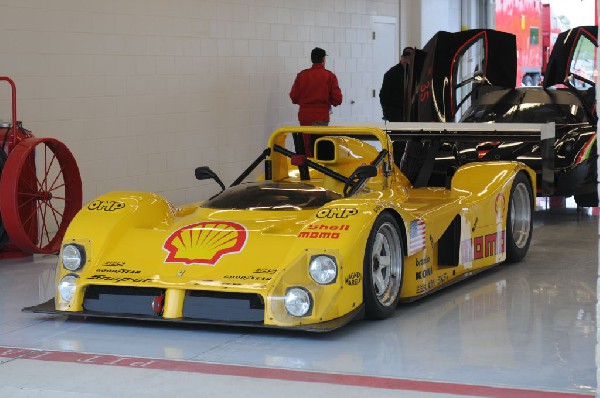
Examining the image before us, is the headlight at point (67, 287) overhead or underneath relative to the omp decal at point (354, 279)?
underneath

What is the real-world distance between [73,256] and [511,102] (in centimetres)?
690

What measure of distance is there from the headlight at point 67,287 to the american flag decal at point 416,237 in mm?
1984

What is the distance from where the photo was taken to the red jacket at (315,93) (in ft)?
47.8

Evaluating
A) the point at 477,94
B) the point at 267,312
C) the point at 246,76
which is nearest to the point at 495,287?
the point at 267,312

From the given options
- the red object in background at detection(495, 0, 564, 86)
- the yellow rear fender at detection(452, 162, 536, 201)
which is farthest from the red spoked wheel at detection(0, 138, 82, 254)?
the red object in background at detection(495, 0, 564, 86)

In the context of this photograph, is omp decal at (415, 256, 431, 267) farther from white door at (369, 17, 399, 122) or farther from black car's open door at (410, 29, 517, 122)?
white door at (369, 17, 399, 122)

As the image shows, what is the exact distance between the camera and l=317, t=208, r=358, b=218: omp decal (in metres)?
6.24

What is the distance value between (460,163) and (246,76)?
484cm

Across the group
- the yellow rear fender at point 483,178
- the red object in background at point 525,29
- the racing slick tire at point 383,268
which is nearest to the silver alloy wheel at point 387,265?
the racing slick tire at point 383,268

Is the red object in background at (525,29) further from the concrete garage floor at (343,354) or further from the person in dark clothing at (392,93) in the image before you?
the concrete garage floor at (343,354)

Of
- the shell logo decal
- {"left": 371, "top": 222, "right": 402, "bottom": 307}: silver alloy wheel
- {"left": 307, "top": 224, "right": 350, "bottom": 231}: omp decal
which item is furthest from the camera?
{"left": 371, "top": 222, "right": 402, "bottom": 307}: silver alloy wheel

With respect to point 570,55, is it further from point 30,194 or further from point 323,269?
point 323,269

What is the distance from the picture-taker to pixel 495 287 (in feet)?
24.8

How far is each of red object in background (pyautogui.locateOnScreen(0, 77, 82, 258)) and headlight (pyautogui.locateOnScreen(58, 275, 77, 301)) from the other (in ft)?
8.22
